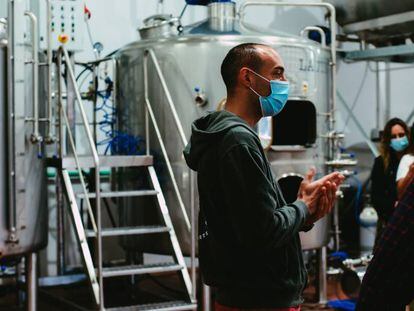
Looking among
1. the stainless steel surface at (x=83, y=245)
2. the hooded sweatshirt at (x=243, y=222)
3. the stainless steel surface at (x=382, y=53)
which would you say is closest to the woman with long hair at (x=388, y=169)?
the stainless steel surface at (x=382, y=53)

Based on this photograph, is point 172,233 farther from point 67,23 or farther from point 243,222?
point 243,222

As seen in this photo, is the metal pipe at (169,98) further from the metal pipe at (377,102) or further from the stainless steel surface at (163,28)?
the metal pipe at (377,102)

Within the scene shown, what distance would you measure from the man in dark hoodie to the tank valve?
326 cm

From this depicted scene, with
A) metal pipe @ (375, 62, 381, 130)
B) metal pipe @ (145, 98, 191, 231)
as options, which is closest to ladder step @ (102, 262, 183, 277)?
metal pipe @ (145, 98, 191, 231)

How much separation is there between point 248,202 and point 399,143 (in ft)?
13.8

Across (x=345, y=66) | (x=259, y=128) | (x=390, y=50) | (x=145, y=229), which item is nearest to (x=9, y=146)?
(x=145, y=229)

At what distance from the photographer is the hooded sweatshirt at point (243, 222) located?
193 centimetres

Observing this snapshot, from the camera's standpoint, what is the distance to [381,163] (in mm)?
5852

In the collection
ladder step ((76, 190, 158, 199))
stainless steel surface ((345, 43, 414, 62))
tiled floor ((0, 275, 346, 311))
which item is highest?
stainless steel surface ((345, 43, 414, 62))

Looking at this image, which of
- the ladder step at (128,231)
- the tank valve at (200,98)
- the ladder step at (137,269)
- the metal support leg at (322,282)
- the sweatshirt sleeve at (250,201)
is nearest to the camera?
the sweatshirt sleeve at (250,201)

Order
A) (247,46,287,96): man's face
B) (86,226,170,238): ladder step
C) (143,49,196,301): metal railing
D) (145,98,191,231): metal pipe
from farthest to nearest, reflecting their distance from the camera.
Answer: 1. (145,98,191,231): metal pipe
2. (143,49,196,301): metal railing
3. (86,226,170,238): ladder step
4. (247,46,287,96): man's face

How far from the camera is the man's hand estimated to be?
2137 millimetres

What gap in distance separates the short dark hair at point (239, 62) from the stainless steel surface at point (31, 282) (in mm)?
3251

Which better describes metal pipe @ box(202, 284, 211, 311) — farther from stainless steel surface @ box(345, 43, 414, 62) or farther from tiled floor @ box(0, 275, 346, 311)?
stainless steel surface @ box(345, 43, 414, 62)
